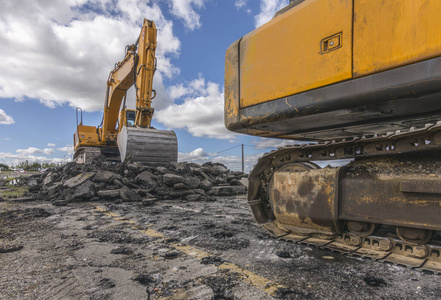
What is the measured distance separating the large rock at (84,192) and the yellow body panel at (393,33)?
22.6 ft

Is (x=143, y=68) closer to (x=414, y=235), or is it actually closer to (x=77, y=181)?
(x=77, y=181)

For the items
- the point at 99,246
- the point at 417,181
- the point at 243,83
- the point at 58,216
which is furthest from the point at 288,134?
the point at 58,216

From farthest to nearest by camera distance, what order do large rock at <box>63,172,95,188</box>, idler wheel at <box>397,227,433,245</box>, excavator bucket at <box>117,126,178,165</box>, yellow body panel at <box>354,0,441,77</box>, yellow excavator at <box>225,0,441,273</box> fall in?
excavator bucket at <box>117,126,178,165</box>, large rock at <box>63,172,95,188</box>, idler wheel at <box>397,227,433,245</box>, yellow excavator at <box>225,0,441,273</box>, yellow body panel at <box>354,0,441,77</box>

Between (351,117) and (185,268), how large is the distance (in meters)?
2.13

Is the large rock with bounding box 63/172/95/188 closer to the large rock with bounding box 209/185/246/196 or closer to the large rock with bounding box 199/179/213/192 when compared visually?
the large rock with bounding box 199/179/213/192

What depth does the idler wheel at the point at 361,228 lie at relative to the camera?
7.88 ft

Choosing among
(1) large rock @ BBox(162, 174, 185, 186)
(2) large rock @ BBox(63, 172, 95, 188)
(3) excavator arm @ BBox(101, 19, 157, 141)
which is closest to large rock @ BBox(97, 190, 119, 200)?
(2) large rock @ BBox(63, 172, 95, 188)

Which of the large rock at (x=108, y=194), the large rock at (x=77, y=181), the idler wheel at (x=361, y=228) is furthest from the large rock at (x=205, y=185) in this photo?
the idler wheel at (x=361, y=228)

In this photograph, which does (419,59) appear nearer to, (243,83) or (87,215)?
(243,83)

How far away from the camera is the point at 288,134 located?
11.7 ft

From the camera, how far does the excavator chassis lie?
2.04 m

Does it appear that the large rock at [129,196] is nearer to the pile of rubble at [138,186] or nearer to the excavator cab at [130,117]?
the pile of rubble at [138,186]

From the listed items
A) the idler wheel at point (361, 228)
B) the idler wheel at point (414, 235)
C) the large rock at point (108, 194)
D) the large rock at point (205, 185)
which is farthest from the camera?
the large rock at point (205, 185)

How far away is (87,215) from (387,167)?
4981mm
